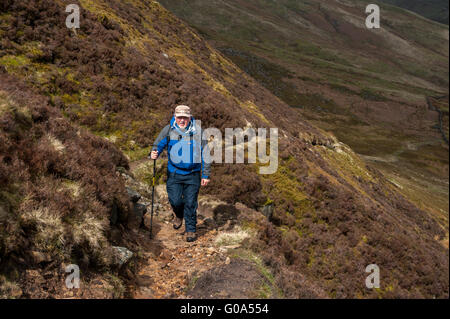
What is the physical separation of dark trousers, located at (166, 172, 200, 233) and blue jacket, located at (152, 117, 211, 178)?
0.64ft

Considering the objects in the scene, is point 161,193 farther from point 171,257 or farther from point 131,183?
point 171,257

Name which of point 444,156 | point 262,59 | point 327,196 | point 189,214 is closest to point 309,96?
point 262,59

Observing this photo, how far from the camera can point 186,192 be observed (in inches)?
332

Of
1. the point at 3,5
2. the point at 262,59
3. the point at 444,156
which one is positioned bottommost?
the point at 444,156

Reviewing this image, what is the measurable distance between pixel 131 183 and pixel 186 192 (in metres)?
3.17

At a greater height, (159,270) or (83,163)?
(83,163)

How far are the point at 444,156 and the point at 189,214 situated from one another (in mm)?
121233

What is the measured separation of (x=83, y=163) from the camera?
24.4 ft

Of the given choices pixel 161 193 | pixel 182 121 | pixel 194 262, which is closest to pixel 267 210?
pixel 161 193

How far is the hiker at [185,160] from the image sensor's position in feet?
26.7

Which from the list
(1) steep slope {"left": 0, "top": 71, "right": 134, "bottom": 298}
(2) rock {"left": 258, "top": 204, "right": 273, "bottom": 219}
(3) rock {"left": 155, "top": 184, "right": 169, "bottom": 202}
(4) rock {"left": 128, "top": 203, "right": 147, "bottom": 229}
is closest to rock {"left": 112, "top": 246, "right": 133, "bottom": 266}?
(1) steep slope {"left": 0, "top": 71, "right": 134, "bottom": 298}

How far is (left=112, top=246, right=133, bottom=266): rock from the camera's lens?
19.8 feet

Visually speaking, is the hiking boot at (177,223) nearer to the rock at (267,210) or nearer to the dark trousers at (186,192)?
the dark trousers at (186,192)

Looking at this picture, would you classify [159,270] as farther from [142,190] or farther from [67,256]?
[142,190]
